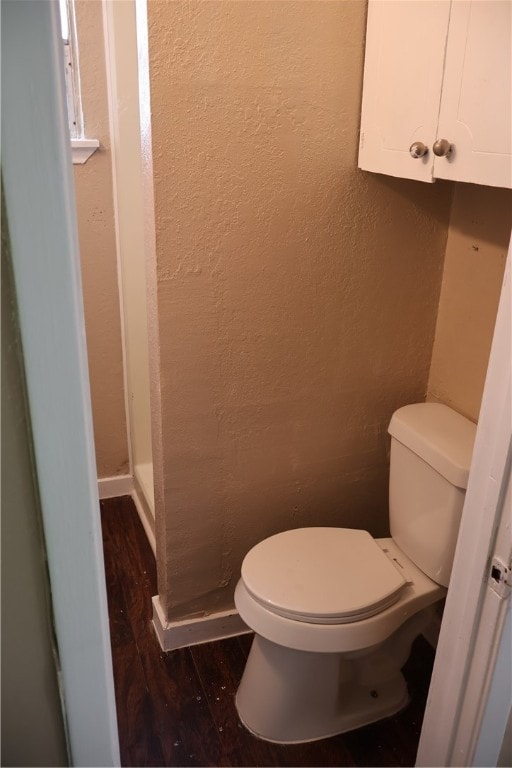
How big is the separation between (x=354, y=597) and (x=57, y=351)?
4.11ft

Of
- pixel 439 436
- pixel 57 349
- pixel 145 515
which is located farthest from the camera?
pixel 145 515

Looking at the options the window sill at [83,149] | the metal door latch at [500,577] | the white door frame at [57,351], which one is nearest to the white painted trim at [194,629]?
the metal door latch at [500,577]

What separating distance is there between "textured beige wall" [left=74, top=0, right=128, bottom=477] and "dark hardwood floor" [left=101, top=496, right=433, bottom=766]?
76 centimetres

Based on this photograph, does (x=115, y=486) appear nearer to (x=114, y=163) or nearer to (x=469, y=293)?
(x=114, y=163)

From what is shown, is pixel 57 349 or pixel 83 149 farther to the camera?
pixel 83 149

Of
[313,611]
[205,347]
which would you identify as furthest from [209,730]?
[205,347]

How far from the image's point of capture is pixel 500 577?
1001 mm

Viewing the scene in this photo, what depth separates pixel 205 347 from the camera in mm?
1691

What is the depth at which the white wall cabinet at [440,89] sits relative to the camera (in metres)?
1.17

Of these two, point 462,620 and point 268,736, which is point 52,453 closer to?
point 462,620

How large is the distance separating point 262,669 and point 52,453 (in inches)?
52.7

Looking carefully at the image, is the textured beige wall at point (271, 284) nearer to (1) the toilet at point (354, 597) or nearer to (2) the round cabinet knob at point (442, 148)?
(1) the toilet at point (354, 597)

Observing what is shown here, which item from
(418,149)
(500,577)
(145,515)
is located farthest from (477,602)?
(145,515)

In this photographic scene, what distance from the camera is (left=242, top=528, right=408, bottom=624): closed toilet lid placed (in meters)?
1.56
